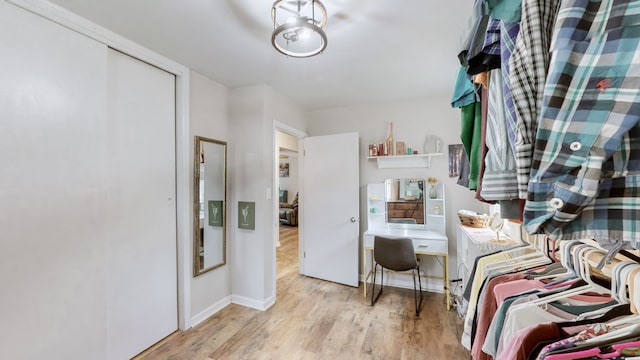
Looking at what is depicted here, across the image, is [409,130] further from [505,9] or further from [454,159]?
[505,9]

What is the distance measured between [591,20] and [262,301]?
2.91 metres

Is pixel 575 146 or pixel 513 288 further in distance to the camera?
pixel 513 288

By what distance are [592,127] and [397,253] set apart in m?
2.39

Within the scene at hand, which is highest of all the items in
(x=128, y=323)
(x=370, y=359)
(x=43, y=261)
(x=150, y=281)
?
(x=43, y=261)

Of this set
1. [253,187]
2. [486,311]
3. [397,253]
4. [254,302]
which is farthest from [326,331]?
[486,311]

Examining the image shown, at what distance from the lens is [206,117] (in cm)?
257

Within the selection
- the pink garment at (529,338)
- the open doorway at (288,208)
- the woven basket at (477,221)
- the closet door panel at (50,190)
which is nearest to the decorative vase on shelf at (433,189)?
the woven basket at (477,221)

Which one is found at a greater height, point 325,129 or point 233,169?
point 325,129

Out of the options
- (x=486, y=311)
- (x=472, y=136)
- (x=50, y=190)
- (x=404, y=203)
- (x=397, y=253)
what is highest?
(x=472, y=136)

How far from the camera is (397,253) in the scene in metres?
2.58

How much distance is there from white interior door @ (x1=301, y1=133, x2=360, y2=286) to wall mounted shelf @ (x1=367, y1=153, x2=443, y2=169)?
0.36 meters

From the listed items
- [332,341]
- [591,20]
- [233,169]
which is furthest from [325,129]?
[591,20]

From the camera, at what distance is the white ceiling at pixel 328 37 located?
1.53 m

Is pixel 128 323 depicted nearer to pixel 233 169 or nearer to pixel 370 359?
pixel 233 169
